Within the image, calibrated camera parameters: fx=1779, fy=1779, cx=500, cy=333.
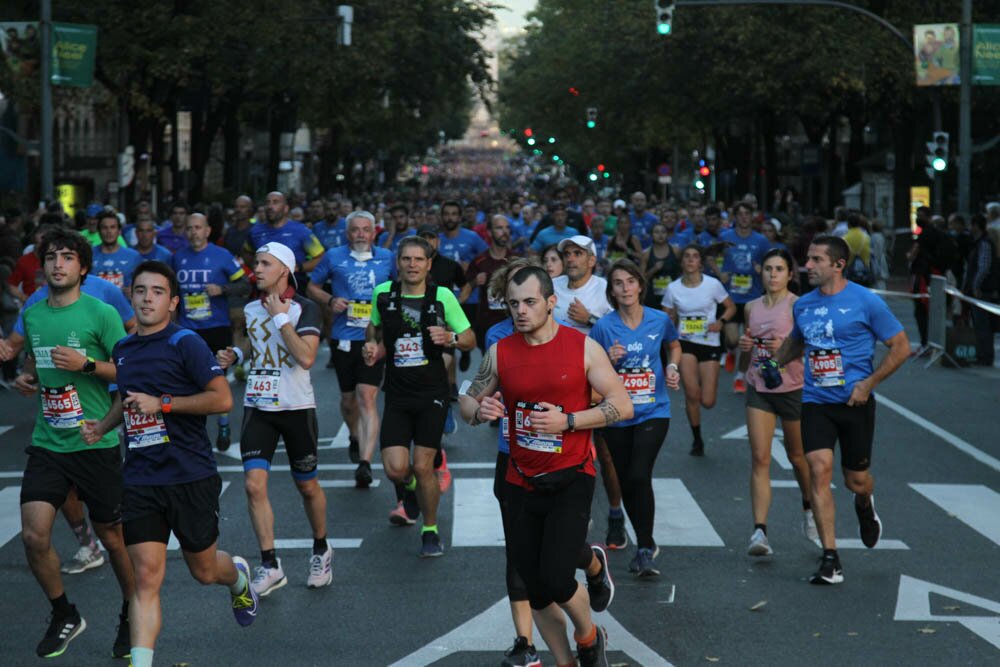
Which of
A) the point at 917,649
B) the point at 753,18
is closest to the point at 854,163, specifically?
the point at 753,18

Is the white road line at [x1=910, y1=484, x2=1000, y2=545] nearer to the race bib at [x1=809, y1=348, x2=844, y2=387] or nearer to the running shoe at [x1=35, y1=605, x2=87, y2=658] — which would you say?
the race bib at [x1=809, y1=348, x2=844, y2=387]

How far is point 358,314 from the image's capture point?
1302cm

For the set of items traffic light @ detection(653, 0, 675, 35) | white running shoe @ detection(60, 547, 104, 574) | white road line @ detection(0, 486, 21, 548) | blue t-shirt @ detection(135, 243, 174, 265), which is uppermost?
traffic light @ detection(653, 0, 675, 35)

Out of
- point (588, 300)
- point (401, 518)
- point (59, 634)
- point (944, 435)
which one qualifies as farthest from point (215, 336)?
point (59, 634)

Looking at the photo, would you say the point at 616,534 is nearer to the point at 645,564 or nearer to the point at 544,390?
the point at 645,564

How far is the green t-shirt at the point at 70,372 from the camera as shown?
8.06m

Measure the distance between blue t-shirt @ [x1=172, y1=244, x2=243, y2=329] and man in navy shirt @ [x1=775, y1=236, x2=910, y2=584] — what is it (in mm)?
6479

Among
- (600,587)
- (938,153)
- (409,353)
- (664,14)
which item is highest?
(664,14)

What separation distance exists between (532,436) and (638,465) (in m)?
2.70

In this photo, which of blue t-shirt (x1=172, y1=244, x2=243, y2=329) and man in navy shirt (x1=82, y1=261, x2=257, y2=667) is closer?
man in navy shirt (x1=82, y1=261, x2=257, y2=667)

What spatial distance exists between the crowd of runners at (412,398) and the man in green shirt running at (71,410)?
1 centimetres

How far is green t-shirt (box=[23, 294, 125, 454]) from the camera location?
8062 mm

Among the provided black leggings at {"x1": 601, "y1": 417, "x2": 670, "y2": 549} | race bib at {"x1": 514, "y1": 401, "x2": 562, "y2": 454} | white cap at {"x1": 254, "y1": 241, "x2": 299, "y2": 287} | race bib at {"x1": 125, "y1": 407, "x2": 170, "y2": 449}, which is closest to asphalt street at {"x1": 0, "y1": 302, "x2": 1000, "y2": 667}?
black leggings at {"x1": 601, "y1": 417, "x2": 670, "y2": 549}

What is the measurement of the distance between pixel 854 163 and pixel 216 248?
3637 centimetres
